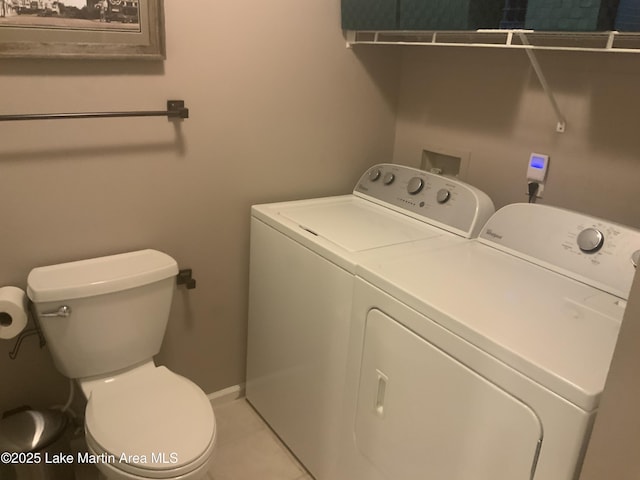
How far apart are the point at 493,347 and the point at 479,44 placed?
2.99 feet

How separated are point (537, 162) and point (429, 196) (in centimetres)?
37

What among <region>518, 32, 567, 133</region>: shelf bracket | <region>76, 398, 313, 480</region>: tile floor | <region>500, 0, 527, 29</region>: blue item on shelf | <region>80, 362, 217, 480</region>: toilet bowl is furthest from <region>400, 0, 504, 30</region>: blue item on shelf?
<region>76, 398, 313, 480</region>: tile floor

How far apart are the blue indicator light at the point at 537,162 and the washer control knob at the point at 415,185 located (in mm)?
383

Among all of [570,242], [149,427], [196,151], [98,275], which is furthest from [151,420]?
[570,242]

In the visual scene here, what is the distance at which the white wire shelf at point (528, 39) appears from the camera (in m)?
1.33

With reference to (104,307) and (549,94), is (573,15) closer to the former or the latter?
(549,94)

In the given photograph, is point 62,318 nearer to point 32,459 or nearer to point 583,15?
point 32,459

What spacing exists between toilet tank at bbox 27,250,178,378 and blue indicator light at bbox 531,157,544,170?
122cm

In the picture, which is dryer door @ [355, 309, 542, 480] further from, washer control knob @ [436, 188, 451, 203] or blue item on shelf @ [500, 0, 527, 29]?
blue item on shelf @ [500, 0, 527, 29]

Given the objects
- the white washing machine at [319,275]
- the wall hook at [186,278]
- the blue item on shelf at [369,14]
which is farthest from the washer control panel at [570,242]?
the wall hook at [186,278]

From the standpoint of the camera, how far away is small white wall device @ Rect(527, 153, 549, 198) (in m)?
1.76

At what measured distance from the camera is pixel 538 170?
1777 millimetres

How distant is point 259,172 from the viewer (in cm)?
204

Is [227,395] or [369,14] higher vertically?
[369,14]
